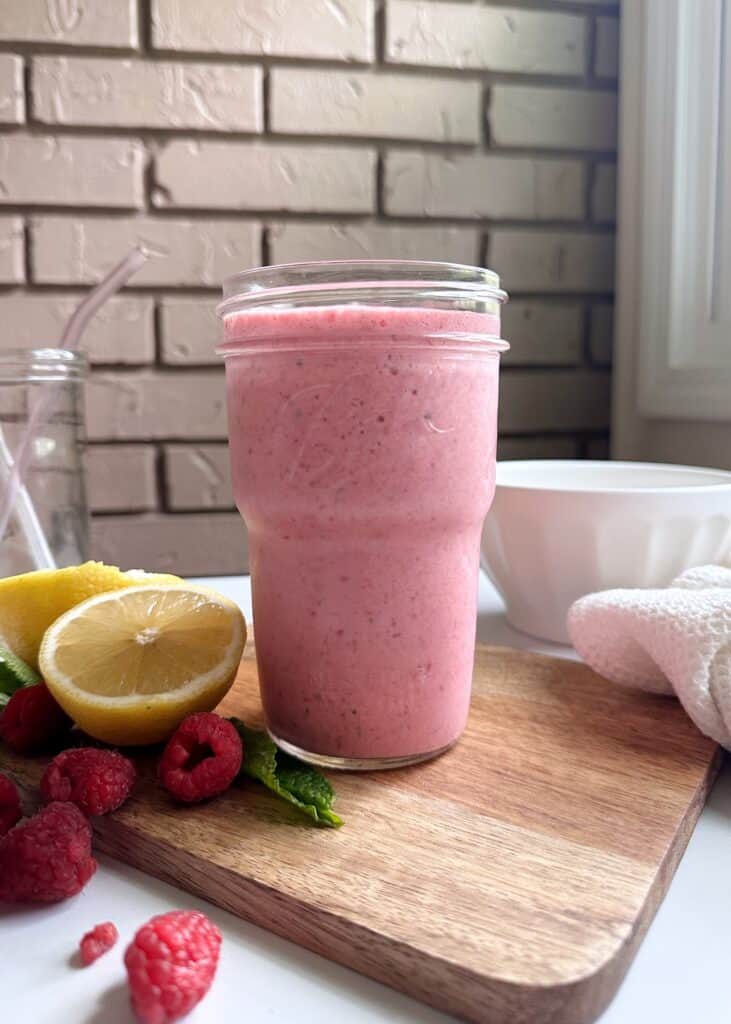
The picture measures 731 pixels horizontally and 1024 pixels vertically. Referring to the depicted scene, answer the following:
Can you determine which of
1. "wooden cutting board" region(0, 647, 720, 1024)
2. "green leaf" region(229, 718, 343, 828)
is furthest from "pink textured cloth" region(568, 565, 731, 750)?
"green leaf" region(229, 718, 343, 828)

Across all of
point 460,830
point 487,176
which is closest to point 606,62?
point 487,176

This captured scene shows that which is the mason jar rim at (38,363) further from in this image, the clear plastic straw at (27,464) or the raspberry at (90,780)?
the raspberry at (90,780)

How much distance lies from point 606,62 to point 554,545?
0.90m

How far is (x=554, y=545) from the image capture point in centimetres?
86

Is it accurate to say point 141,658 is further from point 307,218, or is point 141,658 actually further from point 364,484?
point 307,218

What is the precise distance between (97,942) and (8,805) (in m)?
0.14

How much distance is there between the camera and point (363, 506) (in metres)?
0.58

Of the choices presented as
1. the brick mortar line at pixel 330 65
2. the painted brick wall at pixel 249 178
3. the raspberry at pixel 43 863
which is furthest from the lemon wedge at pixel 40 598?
the brick mortar line at pixel 330 65

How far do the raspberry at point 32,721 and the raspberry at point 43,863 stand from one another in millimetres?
152

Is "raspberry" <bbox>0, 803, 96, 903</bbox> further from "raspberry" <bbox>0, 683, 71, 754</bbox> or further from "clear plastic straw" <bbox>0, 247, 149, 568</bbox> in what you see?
"clear plastic straw" <bbox>0, 247, 149, 568</bbox>

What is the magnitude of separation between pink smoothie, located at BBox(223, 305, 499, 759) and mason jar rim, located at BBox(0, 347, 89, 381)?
367 mm

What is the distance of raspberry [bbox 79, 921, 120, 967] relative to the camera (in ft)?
1.43

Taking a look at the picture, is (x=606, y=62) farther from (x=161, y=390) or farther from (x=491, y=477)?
(x=491, y=477)

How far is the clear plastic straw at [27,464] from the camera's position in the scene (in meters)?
0.90
